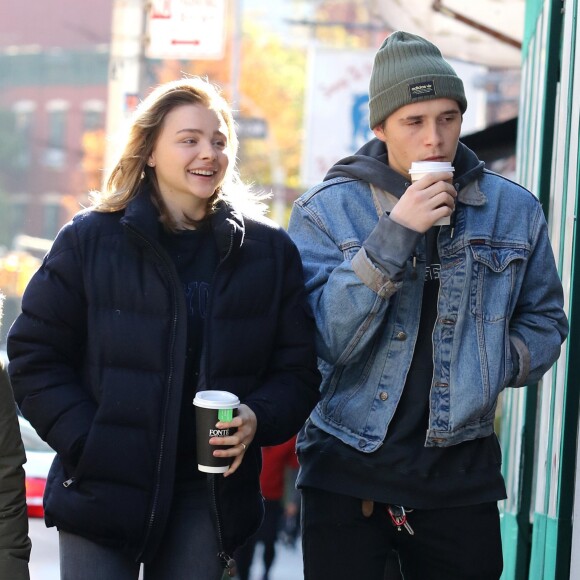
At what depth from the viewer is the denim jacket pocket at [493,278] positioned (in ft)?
11.9

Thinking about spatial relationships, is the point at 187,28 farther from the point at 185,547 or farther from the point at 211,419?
the point at 211,419

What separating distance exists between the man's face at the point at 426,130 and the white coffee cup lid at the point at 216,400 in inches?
34.0

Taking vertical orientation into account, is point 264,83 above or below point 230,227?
above

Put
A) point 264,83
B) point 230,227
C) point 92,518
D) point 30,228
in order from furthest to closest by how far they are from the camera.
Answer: point 30,228
point 264,83
point 230,227
point 92,518

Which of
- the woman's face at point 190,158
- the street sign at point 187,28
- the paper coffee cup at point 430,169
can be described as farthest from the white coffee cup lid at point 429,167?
the street sign at point 187,28

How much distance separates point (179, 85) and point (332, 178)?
55cm

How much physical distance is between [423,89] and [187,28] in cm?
607

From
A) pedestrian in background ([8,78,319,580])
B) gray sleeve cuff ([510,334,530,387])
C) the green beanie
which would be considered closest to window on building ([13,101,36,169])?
pedestrian in background ([8,78,319,580])

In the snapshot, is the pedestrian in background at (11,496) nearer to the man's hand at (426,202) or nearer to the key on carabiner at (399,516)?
the key on carabiner at (399,516)

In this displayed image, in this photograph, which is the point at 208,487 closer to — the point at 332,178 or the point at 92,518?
the point at 92,518

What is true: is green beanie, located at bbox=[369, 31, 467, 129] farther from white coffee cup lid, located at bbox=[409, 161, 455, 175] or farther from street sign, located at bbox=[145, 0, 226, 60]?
street sign, located at bbox=[145, 0, 226, 60]

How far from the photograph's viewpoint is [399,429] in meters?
3.62

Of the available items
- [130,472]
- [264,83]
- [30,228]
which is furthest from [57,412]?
[30,228]

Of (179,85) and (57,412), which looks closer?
(57,412)
